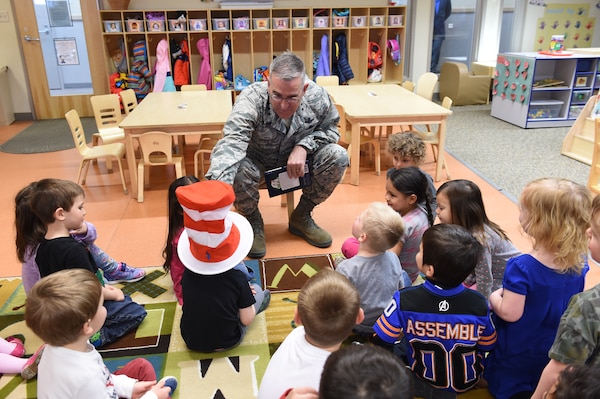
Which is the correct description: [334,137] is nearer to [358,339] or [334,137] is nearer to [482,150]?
[358,339]

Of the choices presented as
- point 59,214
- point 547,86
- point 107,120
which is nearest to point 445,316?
point 59,214

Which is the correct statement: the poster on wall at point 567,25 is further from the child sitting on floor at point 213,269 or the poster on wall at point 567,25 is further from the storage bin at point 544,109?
the child sitting on floor at point 213,269

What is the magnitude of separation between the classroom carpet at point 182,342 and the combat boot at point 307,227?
260mm

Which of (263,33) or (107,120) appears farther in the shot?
(263,33)

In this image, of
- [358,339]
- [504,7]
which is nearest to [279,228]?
[358,339]

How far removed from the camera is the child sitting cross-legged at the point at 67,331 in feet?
4.45

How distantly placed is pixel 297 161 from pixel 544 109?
4460 mm

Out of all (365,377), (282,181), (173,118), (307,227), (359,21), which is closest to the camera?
(365,377)

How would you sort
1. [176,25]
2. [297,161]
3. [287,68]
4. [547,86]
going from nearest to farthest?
1. [287,68]
2. [297,161]
3. [547,86]
4. [176,25]

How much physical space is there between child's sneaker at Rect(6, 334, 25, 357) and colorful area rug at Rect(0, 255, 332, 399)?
1.1 inches

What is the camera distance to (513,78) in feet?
19.9

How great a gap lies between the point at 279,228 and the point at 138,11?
14.7 feet

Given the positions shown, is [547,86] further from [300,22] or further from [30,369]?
[30,369]

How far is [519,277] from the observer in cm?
160
